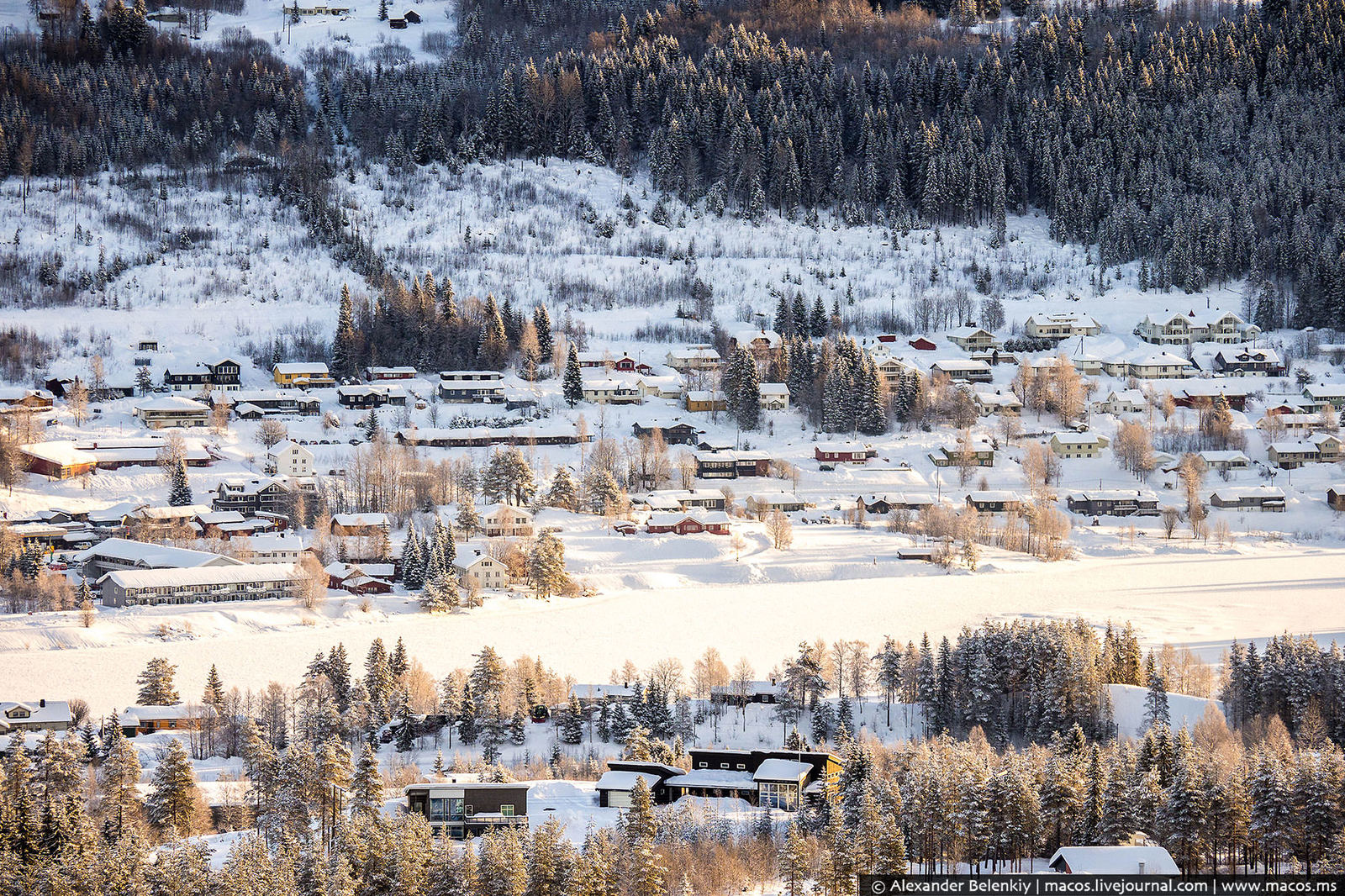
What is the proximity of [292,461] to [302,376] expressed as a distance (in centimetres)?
1349

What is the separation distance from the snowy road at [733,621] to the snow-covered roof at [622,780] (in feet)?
26.6

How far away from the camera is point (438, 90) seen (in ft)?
359

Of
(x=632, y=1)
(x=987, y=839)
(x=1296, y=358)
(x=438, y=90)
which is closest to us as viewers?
(x=987, y=839)

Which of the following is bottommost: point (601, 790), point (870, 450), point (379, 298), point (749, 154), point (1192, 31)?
point (601, 790)

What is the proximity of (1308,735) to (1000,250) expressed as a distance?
204 feet

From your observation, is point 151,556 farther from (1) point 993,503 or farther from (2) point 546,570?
(1) point 993,503

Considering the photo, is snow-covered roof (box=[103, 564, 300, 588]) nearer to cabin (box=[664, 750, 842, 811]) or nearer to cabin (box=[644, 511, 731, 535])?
cabin (box=[644, 511, 731, 535])

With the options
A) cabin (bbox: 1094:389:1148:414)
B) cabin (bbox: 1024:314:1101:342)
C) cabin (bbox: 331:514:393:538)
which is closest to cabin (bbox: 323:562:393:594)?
cabin (bbox: 331:514:393:538)

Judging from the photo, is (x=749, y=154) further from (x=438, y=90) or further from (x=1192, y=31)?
(x=1192, y=31)

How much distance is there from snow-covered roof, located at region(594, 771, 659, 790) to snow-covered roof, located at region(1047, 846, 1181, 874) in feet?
32.7

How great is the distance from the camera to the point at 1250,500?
2462 inches

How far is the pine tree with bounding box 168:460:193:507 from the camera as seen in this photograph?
6012cm

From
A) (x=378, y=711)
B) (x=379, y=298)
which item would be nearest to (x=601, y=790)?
(x=378, y=711)

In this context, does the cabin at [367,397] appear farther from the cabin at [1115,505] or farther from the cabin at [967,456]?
the cabin at [1115,505]
